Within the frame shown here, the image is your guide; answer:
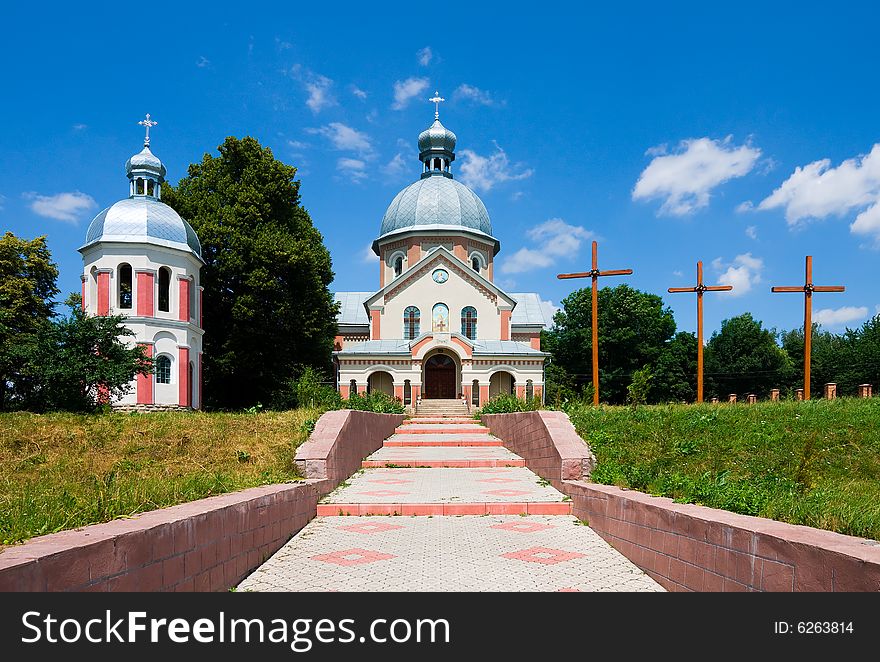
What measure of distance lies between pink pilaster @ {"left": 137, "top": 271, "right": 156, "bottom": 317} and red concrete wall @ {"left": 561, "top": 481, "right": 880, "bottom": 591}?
941 inches

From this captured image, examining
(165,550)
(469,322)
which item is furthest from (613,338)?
(165,550)

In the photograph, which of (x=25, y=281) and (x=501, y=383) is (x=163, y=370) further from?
(x=501, y=383)

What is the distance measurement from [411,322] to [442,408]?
5734 millimetres

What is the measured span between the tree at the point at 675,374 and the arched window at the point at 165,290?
1239 inches

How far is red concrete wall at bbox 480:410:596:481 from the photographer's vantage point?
838 cm

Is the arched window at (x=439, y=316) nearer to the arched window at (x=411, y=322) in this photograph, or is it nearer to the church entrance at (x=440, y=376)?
the arched window at (x=411, y=322)

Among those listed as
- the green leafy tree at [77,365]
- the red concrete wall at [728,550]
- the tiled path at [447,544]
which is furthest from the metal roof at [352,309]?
the red concrete wall at [728,550]

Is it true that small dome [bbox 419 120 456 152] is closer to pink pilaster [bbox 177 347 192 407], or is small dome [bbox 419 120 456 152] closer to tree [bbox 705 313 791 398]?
pink pilaster [bbox 177 347 192 407]

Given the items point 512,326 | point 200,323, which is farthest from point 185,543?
point 512,326

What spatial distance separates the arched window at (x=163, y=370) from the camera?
26.6 metres

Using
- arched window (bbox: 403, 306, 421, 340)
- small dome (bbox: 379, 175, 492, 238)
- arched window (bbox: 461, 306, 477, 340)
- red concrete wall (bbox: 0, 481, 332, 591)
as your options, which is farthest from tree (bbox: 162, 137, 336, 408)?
red concrete wall (bbox: 0, 481, 332, 591)
